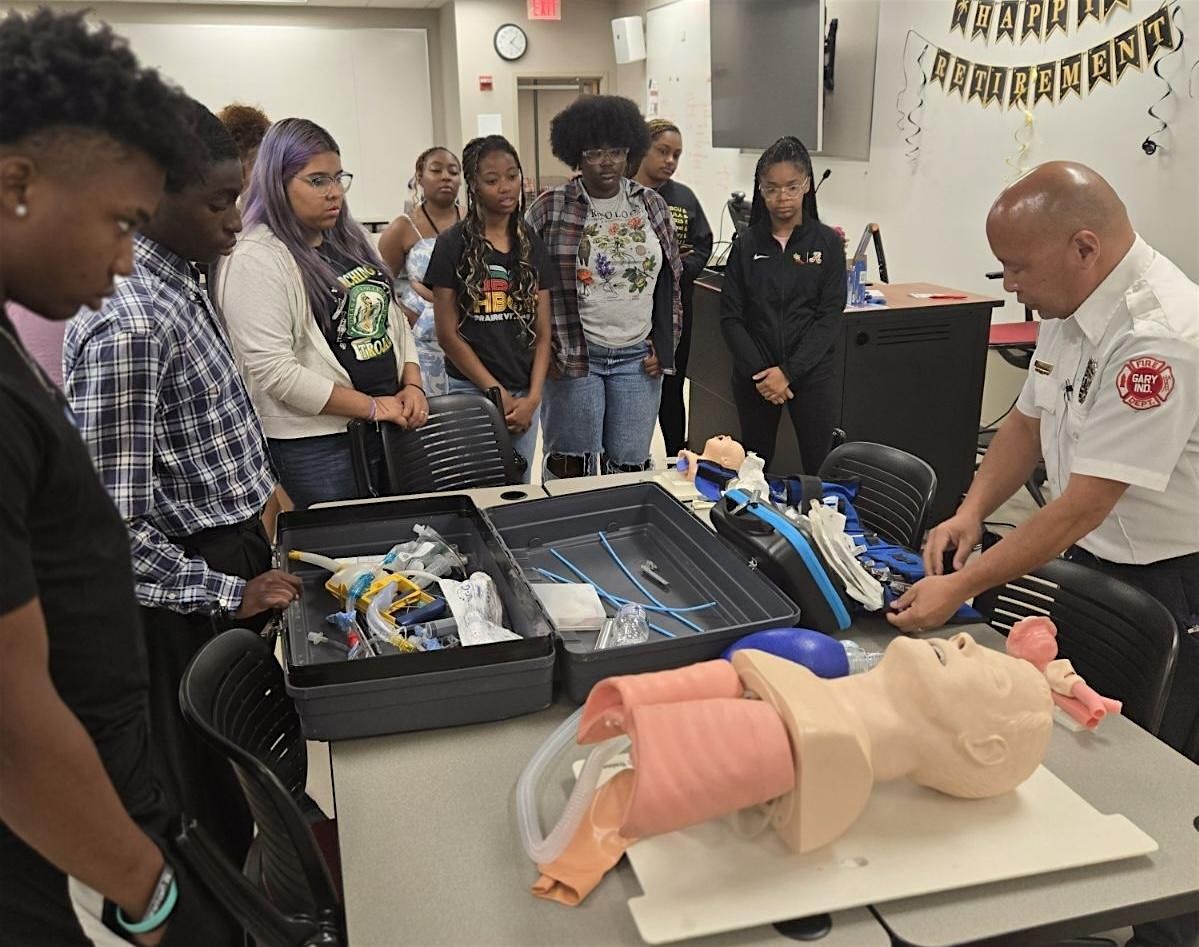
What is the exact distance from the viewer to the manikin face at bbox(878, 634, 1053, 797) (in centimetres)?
101

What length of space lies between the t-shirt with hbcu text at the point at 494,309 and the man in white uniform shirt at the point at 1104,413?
4.78ft

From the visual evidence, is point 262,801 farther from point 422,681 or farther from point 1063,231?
point 1063,231

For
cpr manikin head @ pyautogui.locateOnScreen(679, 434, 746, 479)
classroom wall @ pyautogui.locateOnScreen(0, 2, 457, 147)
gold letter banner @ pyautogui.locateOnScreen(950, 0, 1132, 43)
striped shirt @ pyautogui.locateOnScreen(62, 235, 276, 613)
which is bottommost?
cpr manikin head @ pyautogui.locateOnScreen(679, 434, 746, 479)

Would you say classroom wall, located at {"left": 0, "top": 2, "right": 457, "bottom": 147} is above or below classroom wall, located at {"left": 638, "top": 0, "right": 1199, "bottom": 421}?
above

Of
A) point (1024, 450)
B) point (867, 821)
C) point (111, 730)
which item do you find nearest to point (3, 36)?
point (111, 730)

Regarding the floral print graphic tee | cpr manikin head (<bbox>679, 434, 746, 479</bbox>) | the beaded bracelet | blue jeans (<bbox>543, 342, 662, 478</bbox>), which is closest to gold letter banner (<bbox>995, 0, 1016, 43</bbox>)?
the floral print graphic tee

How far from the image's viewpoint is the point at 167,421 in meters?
1.50

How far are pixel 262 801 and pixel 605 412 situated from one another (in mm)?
2073

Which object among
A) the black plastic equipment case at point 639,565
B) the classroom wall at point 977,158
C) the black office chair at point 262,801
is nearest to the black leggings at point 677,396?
the classroom wall at point 977,158

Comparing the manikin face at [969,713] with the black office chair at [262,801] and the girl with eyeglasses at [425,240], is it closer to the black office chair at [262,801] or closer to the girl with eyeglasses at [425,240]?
the black office chair at [262,801]

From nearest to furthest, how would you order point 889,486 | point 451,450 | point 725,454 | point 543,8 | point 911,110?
point 725,454
point 889,486
point 451,450
point 911,110
point 543,8

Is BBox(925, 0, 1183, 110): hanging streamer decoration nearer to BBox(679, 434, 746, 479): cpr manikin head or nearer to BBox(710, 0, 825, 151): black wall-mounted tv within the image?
BBox(710, 0, 825, 151): black wall-mounted tv

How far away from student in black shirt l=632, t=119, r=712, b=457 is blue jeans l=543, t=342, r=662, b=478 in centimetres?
85

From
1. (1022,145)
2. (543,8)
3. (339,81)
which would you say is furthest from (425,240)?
(339,81)
